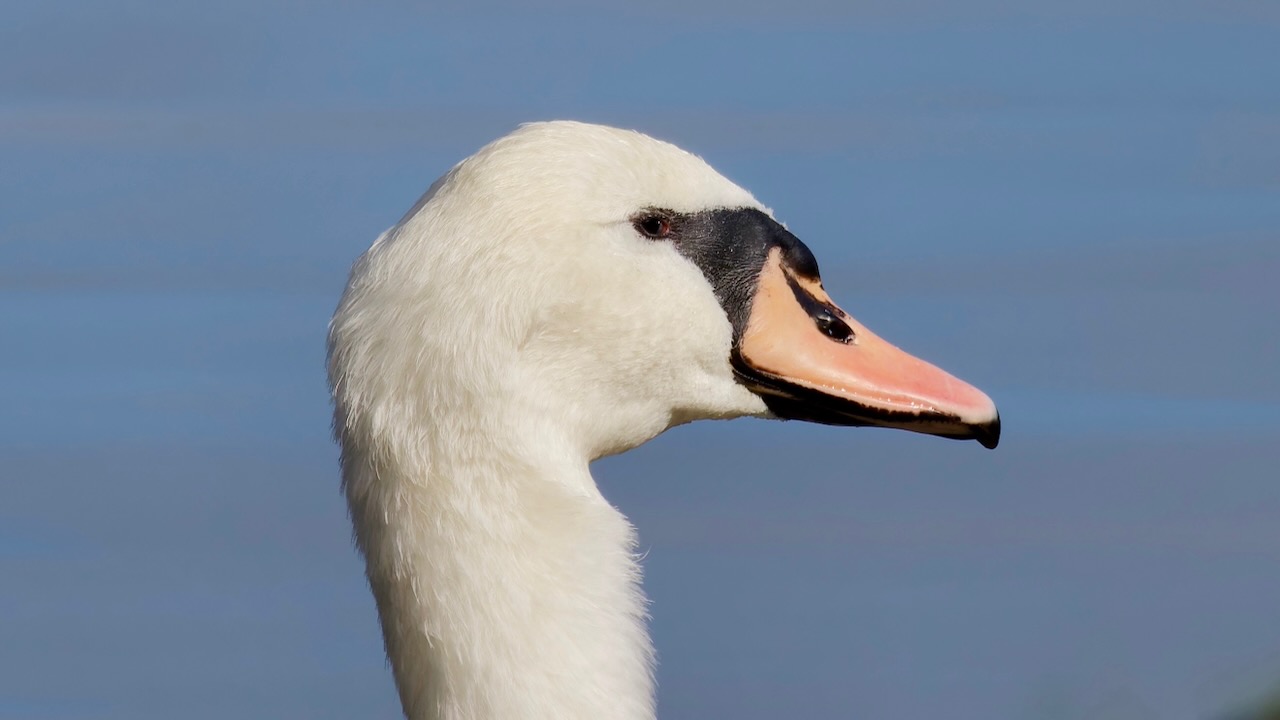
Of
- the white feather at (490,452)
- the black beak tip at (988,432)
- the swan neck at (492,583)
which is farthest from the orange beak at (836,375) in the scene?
the swan neck at (492,583)

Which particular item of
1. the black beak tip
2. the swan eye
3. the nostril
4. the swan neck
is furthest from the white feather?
the black beak tip

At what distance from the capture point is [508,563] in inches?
163

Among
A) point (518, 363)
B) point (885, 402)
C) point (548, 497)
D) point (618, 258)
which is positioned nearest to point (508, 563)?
point (548, 497)

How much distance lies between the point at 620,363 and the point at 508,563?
1.83 ft

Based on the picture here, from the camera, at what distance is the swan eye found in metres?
4.46

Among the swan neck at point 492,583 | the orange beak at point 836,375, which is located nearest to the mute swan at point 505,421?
the swan neck at point 492,583

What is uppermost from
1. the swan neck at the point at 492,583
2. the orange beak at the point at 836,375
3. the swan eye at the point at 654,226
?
the swan eye at the point at 654,226

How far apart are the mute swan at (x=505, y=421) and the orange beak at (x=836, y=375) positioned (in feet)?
1.37

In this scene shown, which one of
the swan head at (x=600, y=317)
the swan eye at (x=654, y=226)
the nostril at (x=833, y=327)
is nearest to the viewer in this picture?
the swan head at (x=600, y=317)

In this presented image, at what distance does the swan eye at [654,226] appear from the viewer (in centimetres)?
446

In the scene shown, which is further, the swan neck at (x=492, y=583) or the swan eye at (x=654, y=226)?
the swan eye at (x=654, y=226)

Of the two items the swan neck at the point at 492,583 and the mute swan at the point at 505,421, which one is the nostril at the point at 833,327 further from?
the swan neck at the point at 492,583

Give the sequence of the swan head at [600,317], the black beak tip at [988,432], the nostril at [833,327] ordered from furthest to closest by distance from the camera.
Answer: the nostril at [833,327], the black beak tip at [988,432], the swan head at [600,317]

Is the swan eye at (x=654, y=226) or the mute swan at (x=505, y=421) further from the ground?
the swan eye at (x=654, y=226)
